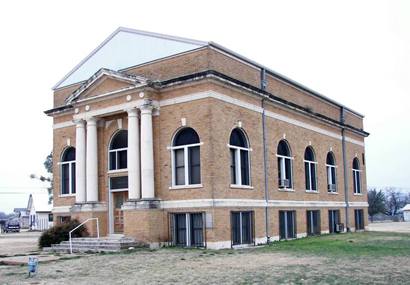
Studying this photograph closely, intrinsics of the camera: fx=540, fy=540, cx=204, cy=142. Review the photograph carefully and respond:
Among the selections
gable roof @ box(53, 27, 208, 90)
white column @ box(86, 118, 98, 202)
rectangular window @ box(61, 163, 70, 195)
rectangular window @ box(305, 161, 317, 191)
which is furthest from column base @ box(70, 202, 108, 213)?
rectangular window @ box(305, 161, 317, 191)

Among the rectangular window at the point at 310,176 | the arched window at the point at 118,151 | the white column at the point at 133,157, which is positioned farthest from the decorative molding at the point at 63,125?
the rectangular window at the point at 310,176

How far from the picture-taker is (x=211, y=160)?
23250 millimetres

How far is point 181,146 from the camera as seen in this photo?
80.2 feet

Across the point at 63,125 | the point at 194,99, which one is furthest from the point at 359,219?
the point at 63,125

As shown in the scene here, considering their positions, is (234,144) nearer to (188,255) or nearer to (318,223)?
(188,255)

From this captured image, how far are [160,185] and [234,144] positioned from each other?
12.9 ft

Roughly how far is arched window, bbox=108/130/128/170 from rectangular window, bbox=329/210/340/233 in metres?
15.2

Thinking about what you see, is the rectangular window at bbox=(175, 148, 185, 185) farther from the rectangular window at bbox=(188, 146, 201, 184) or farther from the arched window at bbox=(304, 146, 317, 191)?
the arched window at bbox=(304, 146, 317, 191)

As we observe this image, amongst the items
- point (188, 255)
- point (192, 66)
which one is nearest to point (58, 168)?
point (192, 66)

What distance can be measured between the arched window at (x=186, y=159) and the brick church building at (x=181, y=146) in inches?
1.9

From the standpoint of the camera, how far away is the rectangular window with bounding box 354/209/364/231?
39406mm

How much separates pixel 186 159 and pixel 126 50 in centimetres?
713

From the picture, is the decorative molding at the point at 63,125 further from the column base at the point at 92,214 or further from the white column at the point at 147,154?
the white column at the point at 147,154

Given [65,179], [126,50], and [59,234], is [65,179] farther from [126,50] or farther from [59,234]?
[126,50]
